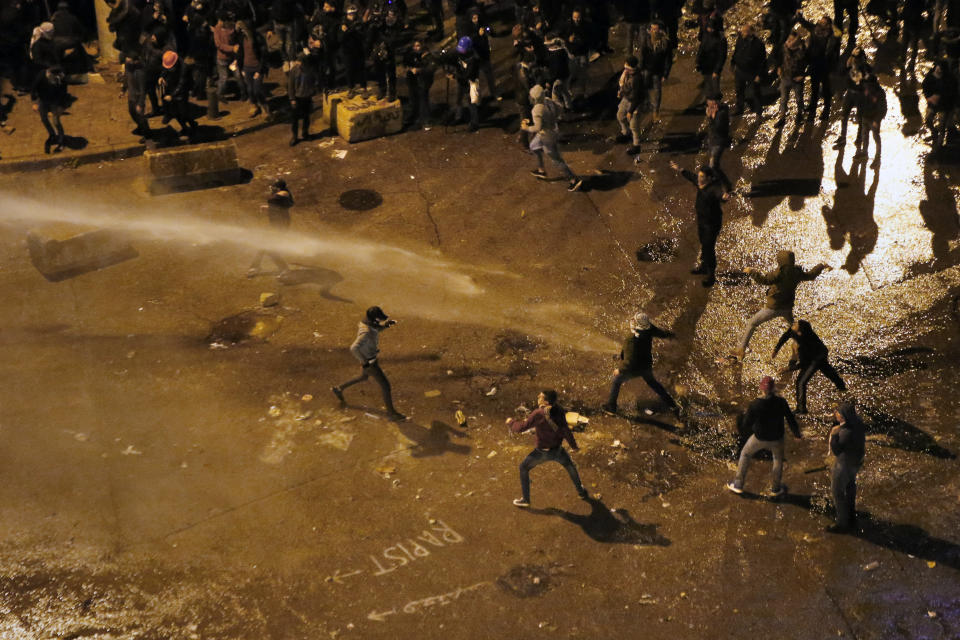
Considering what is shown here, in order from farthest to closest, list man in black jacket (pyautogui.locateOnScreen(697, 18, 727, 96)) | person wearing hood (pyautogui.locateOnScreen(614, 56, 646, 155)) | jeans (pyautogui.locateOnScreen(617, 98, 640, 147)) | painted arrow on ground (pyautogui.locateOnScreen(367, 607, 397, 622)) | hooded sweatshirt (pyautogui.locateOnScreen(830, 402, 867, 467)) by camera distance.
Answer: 1. man in black jacket (pyautogui.locateOnScreen(697, 18, 727, 96))
2. jeans (pyautogui.locateOnScreen(617, 98, 640, 147))
3. person wearing hood (pyautogui.locateOnScreen(614, 56, 646, 155))
4. hooded sweatshirt (pyautogui.locateOnScreen(830, 402, 867, 467))
5. painted arrow on ground (pyautogui.locateOnScreen(367, 607, 397, 622))

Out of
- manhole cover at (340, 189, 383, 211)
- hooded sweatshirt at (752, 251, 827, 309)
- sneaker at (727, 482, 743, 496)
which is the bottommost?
sneaker at (727, 482, 743, 496)

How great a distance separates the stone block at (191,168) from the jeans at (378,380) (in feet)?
22.9

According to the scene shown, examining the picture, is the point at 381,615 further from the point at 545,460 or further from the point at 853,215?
the point at 853,215

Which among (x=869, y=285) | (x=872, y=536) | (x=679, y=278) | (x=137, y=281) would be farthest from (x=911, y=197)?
(x=137, y=281)

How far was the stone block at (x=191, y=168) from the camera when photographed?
656 inches

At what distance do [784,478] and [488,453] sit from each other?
320cm

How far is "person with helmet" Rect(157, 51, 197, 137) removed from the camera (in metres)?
18.4

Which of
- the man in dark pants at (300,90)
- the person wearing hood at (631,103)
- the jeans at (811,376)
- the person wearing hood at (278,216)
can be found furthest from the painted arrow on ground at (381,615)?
the man in dark pants at (300,90)

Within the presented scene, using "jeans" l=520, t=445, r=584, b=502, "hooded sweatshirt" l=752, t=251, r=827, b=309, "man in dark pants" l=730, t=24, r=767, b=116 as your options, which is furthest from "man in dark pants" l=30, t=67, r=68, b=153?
"hooded sweatshirt" l=752, t=251, r=827, b=309

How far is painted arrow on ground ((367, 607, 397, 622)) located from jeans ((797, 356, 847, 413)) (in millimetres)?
5216

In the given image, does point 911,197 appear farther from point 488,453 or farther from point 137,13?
point 137,13

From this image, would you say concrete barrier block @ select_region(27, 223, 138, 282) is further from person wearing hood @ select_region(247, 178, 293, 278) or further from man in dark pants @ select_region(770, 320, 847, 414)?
man in dark pants @ select_region(770, 320, 847, 414)

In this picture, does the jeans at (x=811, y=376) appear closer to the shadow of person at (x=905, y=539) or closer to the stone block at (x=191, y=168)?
the shadow of person at (x=905, y=539)

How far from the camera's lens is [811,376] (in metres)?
11.0
